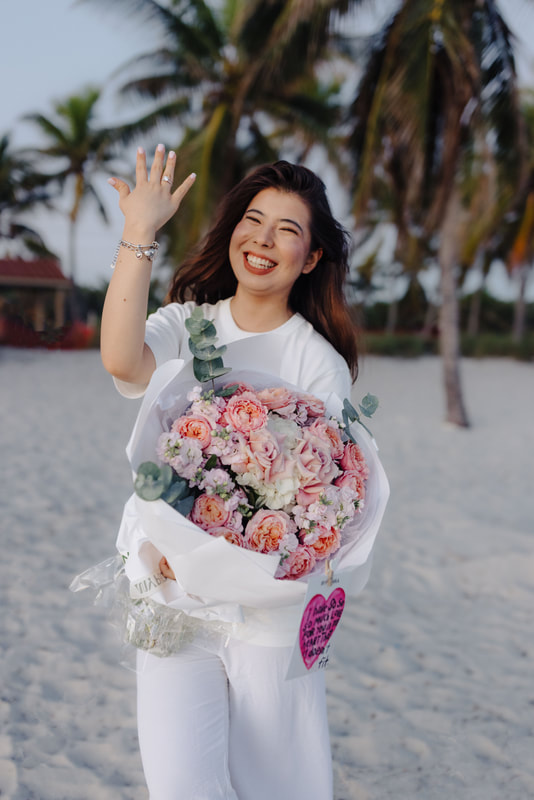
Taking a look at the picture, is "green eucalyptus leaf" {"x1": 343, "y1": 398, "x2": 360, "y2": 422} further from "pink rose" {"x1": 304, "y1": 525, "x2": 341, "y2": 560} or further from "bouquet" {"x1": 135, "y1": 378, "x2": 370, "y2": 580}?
"pink rose" {"x1": 304, "y1": 525, "x2": 341, "y2": 560}

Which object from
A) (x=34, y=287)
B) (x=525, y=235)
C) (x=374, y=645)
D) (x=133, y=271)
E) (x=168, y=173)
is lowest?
(x=374, y=645)

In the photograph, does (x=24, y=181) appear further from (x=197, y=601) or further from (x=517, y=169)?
(x=197, y=601)

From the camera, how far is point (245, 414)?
4.83 feet

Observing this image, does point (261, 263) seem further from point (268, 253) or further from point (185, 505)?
point (185, 505)

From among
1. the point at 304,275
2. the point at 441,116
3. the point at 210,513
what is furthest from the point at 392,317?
the point at 210,513

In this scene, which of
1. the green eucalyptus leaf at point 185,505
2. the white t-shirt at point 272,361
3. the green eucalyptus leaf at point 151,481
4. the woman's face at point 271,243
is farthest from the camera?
the woman's face at point 271,243

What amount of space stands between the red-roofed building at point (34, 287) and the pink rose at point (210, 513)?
19.7 m

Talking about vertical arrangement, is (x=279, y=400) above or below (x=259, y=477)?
above

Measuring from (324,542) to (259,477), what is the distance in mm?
224

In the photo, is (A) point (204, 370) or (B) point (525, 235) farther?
(B) point (525, 235)

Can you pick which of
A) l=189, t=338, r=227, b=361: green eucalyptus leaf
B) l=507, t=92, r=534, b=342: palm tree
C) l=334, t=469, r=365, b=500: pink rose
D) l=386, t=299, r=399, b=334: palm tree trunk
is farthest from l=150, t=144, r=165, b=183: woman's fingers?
l=386, t=299, r=399, b=334: palm tree trunk

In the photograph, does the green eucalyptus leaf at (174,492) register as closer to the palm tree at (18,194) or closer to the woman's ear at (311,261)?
the woman's ear at (311,261)

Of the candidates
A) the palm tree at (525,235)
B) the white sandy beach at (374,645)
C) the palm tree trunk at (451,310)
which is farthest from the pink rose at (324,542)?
the palm tree at (525,235)

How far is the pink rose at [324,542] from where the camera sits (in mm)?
1495
